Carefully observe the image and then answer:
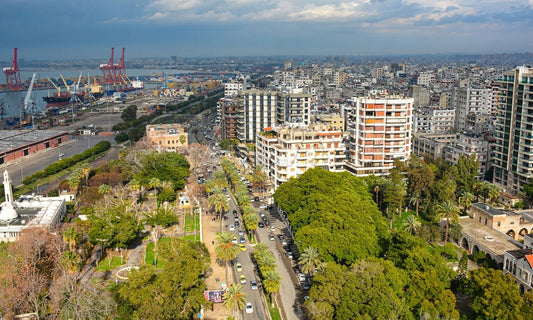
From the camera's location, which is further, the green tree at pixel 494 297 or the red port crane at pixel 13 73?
the red port crane at pixel 13 73

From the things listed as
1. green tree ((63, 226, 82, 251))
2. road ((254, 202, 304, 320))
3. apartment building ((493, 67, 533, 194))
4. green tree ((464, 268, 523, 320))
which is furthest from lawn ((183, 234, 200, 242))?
apartment building ((493, 67, 533, 194))

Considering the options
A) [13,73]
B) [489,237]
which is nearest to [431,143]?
[489,237]

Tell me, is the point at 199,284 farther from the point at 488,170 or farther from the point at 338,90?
the point at 338,90

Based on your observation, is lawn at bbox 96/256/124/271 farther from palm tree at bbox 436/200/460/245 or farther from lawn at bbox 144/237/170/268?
palm tree at bbox 436/200/460/245

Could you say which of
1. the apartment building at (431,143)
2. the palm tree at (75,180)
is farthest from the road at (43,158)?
the apartment building at (431,143)

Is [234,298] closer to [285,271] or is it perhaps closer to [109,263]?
[285,271]

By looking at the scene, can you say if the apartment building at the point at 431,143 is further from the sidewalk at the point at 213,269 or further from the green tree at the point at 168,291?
the green tree at the point at 168,291
